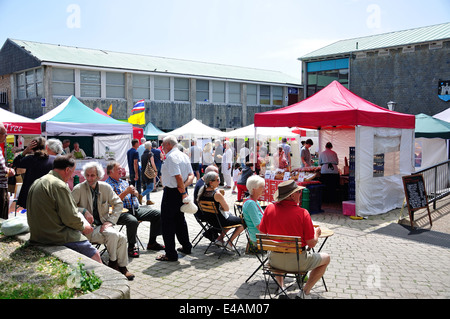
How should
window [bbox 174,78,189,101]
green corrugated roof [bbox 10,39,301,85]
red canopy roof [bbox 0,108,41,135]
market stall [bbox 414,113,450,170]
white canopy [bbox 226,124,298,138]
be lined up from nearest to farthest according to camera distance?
red canopy roof [bbox 0,108,41,135] < market stall [bbox 414,113,450,170] < white canopy [bbox 226,124,298,138] < green corrugated roof [bbox 10,39,301,85] < window [bbox 174,78,189,101]

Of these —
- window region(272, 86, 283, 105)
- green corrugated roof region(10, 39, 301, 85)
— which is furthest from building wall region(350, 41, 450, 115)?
green corrugated roof region(10, 39, 301, 85)

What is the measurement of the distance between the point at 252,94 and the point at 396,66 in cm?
1049

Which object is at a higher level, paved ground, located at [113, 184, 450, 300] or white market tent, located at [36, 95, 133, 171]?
white market tent, located at [36, 95, 133, 171]

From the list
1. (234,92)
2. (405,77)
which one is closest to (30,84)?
(234,92)

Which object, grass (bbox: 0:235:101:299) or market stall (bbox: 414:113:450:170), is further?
market stall (bbox: 414:113:450:170)

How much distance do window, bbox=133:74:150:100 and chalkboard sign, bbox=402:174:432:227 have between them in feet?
63.6

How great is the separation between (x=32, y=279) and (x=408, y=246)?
591cm

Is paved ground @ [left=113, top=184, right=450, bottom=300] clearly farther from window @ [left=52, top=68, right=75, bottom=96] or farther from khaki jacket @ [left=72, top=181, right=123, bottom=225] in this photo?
window @ [left=52, top=68, right=75, bottom=96]

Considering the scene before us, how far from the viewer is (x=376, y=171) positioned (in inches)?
382

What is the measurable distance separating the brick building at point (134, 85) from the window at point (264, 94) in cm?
8

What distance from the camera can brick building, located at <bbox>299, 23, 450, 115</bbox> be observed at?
24.2 m

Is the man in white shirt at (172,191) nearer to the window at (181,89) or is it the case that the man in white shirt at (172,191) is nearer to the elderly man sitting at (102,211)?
the elderly man sitting at (102,211)
